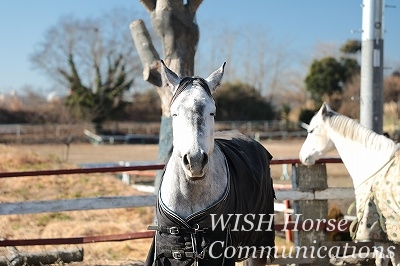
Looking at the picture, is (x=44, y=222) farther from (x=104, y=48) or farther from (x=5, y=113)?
(x=104, y=48)

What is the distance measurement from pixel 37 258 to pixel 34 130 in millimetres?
30118

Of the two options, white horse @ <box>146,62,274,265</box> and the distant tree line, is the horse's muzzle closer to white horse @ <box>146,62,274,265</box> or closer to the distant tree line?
white horse @ <box>146,62,274,265</box>

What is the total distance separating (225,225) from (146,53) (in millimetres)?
3668

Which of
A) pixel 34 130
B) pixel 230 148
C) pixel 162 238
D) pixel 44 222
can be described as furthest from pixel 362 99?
pixel 34 130

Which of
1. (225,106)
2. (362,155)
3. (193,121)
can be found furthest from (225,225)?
(225,106)

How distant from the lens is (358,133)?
211 inches

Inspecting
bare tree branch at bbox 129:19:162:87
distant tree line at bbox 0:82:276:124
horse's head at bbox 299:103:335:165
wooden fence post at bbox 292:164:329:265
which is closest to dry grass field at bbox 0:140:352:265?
wooden fence post at bbox 292:164:329:265

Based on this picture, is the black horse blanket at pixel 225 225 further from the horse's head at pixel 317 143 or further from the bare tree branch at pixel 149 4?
the bare tree branch at pixel 149 4

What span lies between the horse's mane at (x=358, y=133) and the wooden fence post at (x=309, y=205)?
0.56 m

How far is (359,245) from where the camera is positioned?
6031mm

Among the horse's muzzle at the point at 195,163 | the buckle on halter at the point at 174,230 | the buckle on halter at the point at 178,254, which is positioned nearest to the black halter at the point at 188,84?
the horse's muzzle at the point at 195,163

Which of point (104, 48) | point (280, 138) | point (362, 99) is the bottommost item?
point (280, 138)

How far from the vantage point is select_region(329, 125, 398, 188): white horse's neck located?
5012 millimetres

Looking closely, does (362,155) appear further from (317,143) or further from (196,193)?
(196,193)
